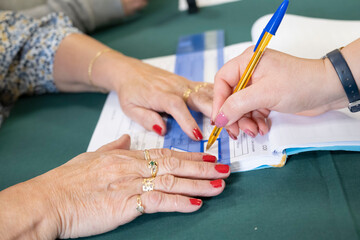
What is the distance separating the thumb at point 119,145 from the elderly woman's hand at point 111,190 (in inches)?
2.2

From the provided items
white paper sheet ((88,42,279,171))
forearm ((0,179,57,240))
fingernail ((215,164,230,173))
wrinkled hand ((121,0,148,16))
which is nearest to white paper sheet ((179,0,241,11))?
wrinkled hand ((121,0,148,16))

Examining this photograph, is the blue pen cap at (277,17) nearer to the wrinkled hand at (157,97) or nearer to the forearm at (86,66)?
the wrinkled hand at (157,97)

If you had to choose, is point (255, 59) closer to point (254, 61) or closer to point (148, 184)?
point (254, 61)

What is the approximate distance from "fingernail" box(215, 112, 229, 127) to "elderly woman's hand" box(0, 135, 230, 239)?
8cm

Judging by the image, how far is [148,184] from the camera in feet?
2.45

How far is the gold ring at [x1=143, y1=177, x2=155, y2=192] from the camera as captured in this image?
74 cm

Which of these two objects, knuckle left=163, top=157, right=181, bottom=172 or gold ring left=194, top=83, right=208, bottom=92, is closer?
knuckle left=163, top=157, right=181, bottom=172

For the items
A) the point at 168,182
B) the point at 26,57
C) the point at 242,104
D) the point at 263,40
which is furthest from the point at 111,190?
the point at 26,57

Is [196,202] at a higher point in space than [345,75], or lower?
lower

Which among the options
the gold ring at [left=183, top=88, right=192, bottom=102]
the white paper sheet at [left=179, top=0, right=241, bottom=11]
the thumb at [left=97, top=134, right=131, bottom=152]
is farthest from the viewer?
the white paper sheet at [left=179, top=0, right=241, bottom=11]

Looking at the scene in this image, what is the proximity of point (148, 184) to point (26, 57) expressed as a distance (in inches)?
31.3

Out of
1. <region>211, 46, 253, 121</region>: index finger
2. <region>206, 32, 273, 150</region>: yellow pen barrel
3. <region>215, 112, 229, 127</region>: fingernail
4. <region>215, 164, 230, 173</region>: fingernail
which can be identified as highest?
<region>206, 32, 273, 150</region>: yellow pen barrel

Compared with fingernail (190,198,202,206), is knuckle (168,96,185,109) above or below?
above

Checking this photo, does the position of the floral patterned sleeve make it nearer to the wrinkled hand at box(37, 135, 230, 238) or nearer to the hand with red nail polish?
the hand with red nail polish
